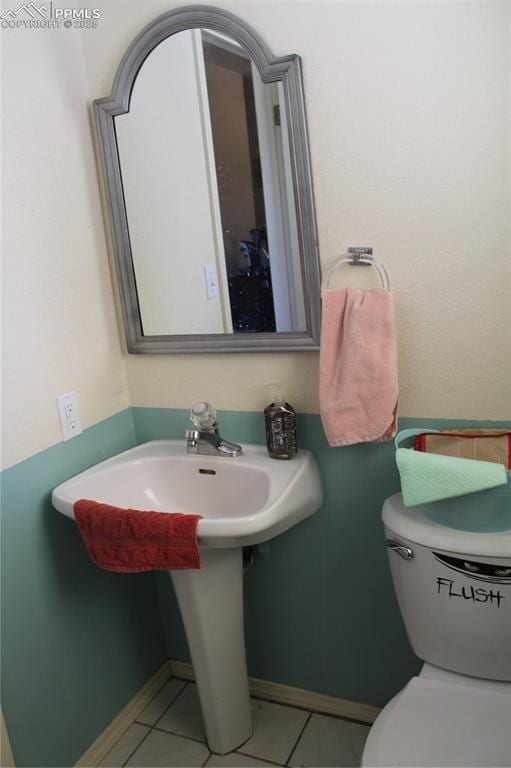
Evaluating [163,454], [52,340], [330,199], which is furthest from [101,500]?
[330,199]

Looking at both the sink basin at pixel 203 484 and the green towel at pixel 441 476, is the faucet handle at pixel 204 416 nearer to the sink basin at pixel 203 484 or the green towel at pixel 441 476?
the sink basin at pixel 203 484

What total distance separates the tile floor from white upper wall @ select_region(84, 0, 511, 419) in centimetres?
94

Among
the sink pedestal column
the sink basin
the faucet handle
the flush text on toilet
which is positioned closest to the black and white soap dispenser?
the sink basin

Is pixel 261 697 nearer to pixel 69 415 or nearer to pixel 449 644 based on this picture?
pixel 449 644

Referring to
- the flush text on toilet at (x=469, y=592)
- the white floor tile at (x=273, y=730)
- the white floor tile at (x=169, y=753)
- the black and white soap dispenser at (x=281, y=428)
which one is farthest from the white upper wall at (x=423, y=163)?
the white floor tile at (x=169, y=753)

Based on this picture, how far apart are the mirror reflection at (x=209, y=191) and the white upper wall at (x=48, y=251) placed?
127mm

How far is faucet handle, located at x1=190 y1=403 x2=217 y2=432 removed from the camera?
5.11 feet

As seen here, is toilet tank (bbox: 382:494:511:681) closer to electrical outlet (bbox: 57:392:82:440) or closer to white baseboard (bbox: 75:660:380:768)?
white baseboard (bbox: 75:660:380:768)

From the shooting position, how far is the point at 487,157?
1254 mm

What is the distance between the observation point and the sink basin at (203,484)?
4.60 ft

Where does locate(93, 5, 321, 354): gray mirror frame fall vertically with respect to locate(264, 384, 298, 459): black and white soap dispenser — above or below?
above

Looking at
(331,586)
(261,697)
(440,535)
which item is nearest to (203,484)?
(331,586)

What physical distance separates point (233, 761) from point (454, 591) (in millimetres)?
839

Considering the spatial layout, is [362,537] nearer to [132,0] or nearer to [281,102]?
[281,102]
